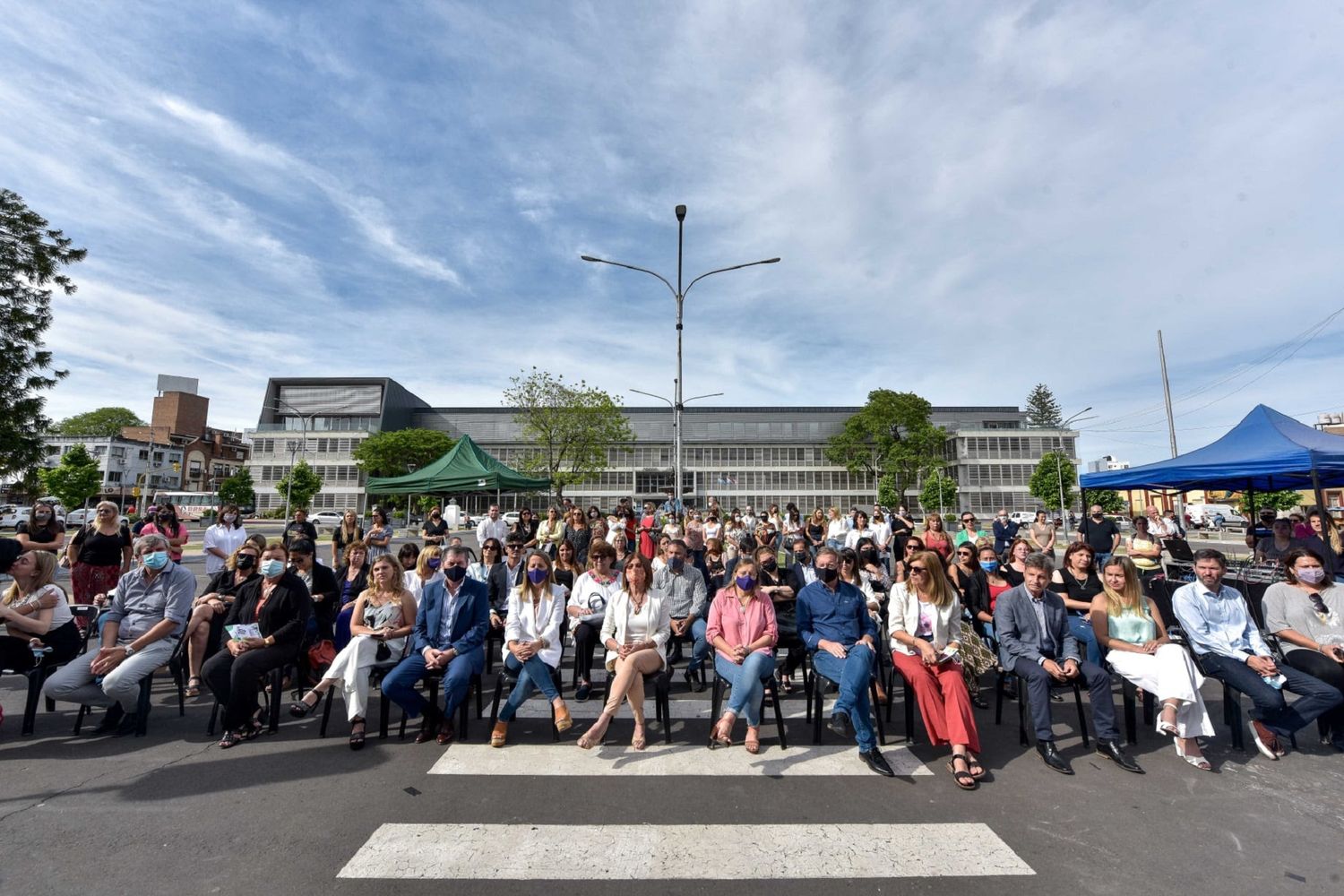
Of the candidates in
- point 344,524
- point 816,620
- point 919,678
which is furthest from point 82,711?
point 919,678

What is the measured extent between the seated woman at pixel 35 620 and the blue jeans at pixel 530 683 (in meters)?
4.01

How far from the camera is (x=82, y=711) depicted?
5.04 m

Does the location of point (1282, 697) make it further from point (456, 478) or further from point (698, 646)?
A: point (456, 478)

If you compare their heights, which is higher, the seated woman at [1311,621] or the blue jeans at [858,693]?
the seated woman at [1311,621]

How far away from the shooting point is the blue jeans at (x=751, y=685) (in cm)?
475

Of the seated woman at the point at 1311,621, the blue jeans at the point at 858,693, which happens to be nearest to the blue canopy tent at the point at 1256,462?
the seated woman at the point at 1311,621

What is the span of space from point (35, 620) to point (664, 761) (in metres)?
5.58

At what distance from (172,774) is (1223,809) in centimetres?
702

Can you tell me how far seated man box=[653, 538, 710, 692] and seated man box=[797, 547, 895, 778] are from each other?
1.38 m

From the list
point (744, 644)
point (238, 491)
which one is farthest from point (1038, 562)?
point (238, 491)

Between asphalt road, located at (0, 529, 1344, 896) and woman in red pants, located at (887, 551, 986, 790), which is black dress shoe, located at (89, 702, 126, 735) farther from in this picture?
woman in red pants, located at (887, 551, 986, 790)

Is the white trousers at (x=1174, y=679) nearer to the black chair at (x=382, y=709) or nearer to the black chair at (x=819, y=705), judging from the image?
the black chair at (x=819, y=705)

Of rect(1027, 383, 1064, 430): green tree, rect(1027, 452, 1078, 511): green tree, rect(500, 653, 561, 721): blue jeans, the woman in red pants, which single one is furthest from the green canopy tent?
rect(1027, 383, 1064, 430): green tree

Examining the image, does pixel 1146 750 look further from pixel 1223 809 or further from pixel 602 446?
pixel 602 446
